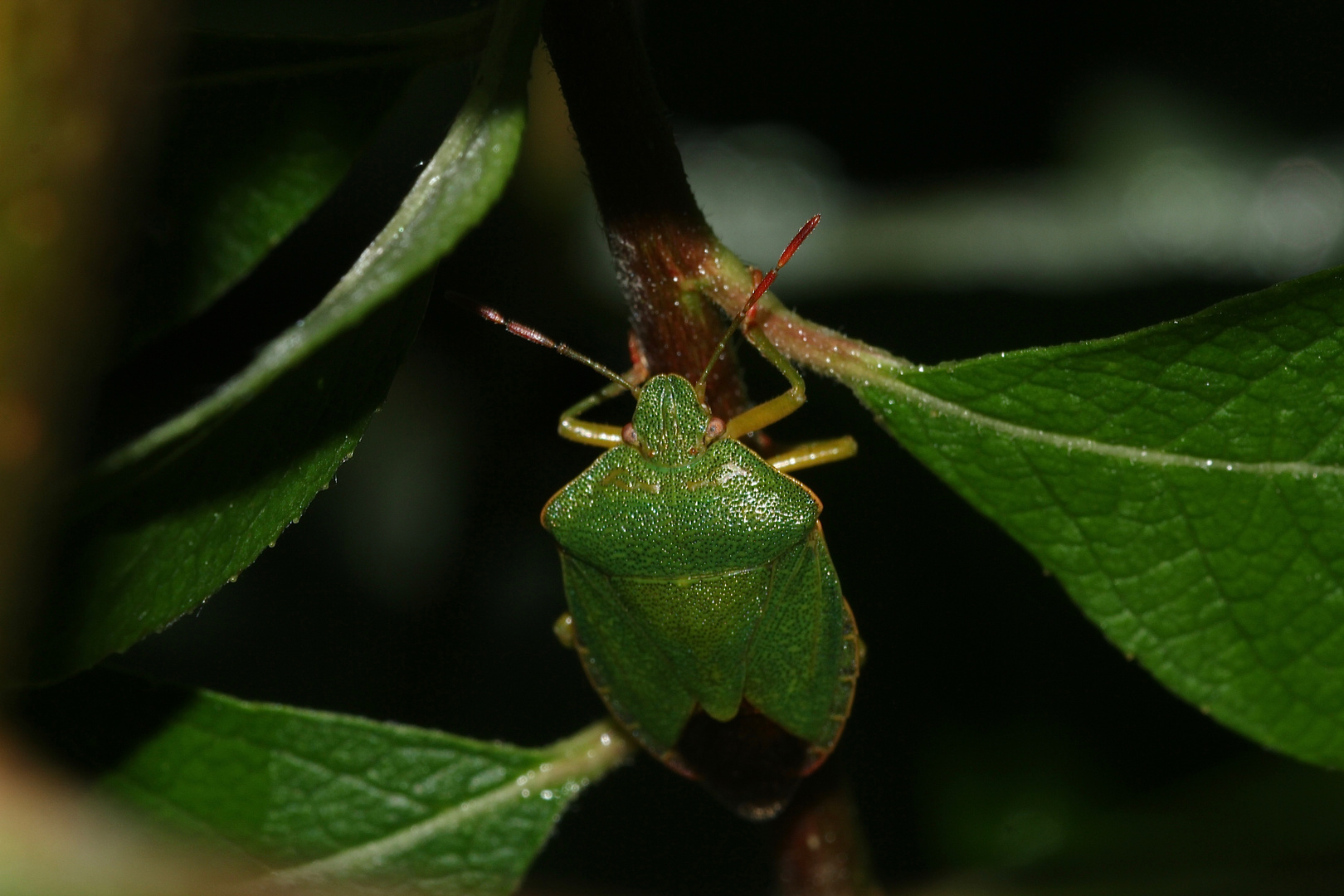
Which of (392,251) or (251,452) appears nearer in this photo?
(392,251)

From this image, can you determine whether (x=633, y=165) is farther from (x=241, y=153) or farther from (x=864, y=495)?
(x=864, y=495)

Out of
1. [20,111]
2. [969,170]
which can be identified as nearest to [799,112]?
[969,170]

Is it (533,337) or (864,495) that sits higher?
(533,337)

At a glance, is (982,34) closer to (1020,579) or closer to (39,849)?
(1020,579)

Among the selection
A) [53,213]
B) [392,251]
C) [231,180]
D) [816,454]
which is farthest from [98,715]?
[53,213]

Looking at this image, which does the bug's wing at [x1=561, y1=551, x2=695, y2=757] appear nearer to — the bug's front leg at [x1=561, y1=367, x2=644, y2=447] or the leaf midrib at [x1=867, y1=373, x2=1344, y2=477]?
the bug's front leg at [x1=561, y1=367, x2=644, y2=447]

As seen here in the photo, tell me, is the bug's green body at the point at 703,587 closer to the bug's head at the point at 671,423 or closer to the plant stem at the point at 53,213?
the bug's head at the point at 671,423

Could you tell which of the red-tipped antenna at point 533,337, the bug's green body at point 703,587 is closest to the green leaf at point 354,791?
the bug's green body at point 703,587
